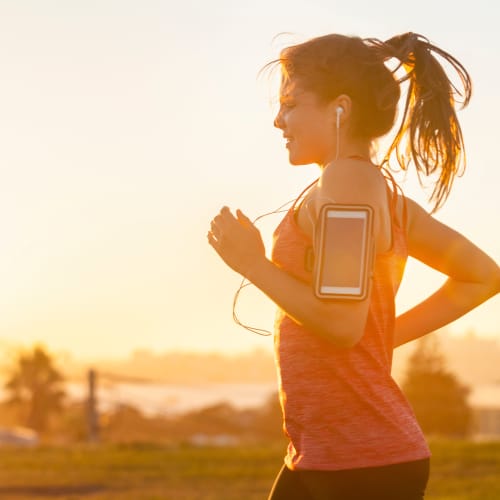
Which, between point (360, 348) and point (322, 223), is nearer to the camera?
point (322, 223)

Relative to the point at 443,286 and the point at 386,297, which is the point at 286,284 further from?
the point at 443,286

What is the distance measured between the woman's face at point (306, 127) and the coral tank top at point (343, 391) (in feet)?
0.45

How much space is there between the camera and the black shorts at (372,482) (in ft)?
7.66

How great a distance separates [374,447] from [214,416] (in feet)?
194

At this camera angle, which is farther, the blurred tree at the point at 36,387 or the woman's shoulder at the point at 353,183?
the blurred tree at the point at 36,387

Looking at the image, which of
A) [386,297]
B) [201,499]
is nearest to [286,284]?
[386,297]

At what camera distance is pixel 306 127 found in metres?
2.42

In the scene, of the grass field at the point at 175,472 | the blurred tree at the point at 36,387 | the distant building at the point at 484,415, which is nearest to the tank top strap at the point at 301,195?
the grass field at the point at 175,472

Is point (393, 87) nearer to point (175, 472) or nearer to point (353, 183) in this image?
point (353, 183)

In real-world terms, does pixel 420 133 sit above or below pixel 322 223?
above

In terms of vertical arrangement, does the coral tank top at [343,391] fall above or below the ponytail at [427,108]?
below

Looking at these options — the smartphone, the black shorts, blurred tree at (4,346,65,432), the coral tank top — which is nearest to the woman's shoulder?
the smartphone

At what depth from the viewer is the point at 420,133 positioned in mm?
2564

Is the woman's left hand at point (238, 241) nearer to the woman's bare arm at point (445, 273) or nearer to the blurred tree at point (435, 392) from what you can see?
the woman's bare arm at point (445, 273)
